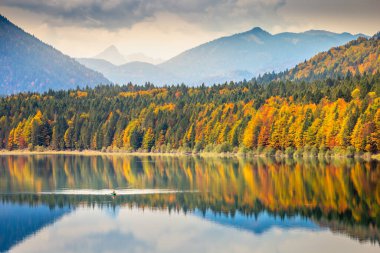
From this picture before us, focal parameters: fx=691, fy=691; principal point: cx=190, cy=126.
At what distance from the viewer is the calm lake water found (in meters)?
54.6

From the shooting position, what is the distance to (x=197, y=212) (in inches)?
2741

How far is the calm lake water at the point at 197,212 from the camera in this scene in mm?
54625

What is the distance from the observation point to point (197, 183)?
310 feet

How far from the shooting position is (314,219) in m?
62.8

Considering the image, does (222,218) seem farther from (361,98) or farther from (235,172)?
(361,98)

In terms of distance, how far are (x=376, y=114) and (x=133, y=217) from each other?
76953 millimetres

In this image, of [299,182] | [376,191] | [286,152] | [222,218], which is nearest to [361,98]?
[286,152]

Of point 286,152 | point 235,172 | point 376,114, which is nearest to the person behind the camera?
point 235,172

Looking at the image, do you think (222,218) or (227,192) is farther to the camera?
(227,192)

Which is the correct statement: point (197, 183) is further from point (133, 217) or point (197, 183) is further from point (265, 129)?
point (265, 129)

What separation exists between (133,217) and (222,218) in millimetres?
8716

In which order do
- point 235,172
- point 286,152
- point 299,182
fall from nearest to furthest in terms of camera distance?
point 299,182
point 235,172
point 286,152

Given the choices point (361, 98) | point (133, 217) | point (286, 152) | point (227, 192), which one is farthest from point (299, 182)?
point (361, 98)

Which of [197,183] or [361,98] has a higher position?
[361,98]
